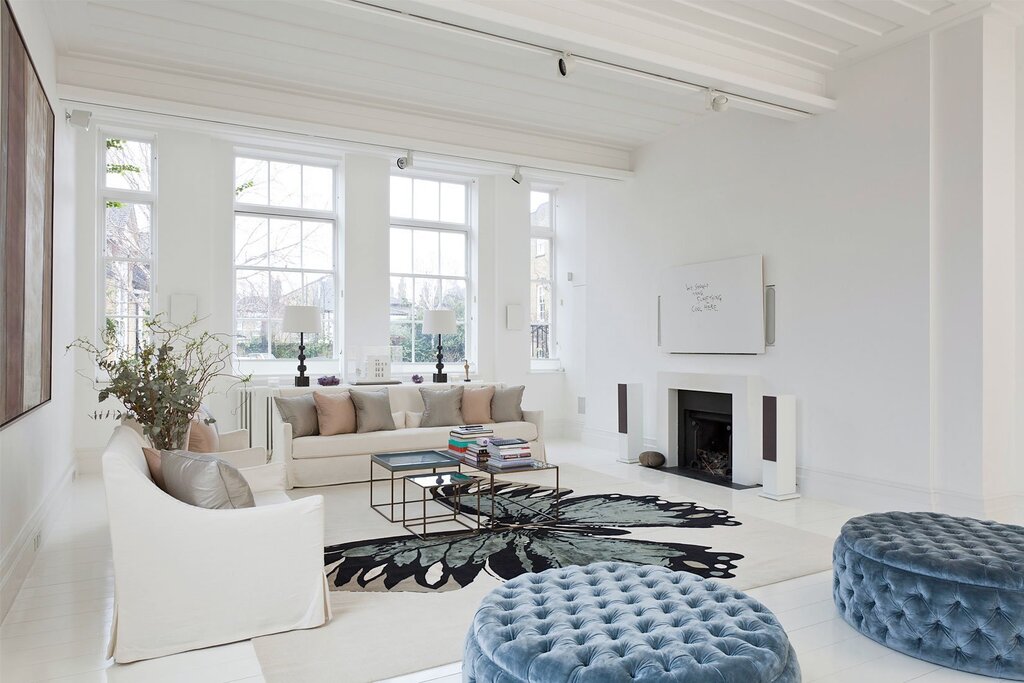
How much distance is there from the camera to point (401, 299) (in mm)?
8906

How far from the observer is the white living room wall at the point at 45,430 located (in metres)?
3.40

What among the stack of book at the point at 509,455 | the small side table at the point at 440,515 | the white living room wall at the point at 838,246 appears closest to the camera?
the small side table at the point at 440,515

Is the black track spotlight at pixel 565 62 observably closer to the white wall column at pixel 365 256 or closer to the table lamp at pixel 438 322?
the table lamp at pixel 438 322

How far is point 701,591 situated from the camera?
7.73 ft

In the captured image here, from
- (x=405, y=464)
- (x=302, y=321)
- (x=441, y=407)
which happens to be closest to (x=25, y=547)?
(x=405, y=464)

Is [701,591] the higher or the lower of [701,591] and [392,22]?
the lower

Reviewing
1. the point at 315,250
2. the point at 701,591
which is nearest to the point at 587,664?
the point at 701,591

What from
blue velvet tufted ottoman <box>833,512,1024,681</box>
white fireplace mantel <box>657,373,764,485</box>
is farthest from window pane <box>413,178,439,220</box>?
blue velvet tufted ottoman <box>833,512,1024,681</box>

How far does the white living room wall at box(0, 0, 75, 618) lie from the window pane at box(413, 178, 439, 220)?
A: 3.90 metres

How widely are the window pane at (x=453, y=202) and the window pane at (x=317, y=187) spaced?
5.05ft

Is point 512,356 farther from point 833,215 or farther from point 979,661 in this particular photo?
point 979,661

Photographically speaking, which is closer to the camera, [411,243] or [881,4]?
[881,4]

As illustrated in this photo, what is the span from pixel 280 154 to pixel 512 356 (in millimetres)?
3964

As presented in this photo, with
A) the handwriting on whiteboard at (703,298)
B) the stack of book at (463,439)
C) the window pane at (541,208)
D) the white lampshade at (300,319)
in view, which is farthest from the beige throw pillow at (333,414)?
the window pane at (541,208)
